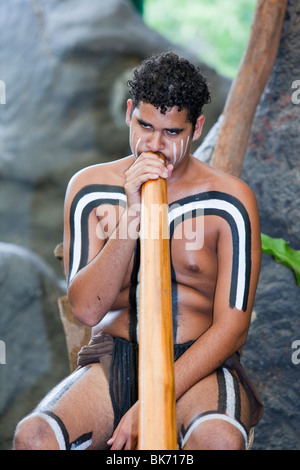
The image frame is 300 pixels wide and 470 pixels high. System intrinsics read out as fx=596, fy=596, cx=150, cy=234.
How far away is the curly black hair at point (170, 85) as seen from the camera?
205 cm

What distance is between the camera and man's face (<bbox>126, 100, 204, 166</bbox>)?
2.06m

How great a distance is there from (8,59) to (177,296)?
560cm

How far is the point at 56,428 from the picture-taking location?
189 cm

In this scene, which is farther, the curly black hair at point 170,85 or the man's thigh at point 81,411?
the curly black hair at point 170,85

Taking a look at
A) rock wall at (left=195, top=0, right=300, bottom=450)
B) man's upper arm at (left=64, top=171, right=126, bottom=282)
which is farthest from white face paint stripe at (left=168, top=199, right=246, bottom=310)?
rock wall at (left=195, top=0, right=300, bottom=450)

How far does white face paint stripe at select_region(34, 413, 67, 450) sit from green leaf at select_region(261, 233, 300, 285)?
5.41 ft

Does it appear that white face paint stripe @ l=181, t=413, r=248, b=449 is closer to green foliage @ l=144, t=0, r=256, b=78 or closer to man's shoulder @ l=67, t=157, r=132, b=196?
man's shoulder @ l=67, t=157, r=132, b=196

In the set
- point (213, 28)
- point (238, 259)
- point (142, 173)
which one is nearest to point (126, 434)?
point (238, 259)

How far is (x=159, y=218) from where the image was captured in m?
1.93

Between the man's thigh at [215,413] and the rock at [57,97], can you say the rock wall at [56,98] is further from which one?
the man's thigh at [215,413]

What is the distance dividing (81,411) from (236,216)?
88 centimetres

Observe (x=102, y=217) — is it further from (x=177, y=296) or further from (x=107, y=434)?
(x=107, y=434)

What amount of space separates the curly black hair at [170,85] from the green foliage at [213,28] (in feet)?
17.3

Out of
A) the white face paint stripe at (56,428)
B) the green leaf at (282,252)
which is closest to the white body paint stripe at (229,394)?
the white face paint stripe at (56,428)
